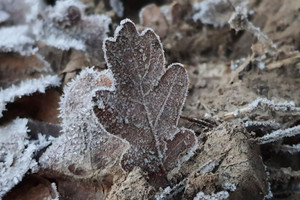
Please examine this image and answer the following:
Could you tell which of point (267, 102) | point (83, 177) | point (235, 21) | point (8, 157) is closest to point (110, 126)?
point (83, 177)

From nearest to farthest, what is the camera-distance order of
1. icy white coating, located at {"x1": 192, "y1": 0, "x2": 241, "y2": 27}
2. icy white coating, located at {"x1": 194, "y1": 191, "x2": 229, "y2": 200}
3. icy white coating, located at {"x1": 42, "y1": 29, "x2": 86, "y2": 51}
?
icy white coating, located at {"x1": 194, "y1": 191, "x2": 229, "y2": 200}
icy white coating, located at {"x1": 42, "y1": 29, "x2": 86, "y2": 51}
icy white coating, located at {"x1": 192, "y1": 0, "x2": 241, "y2": 27}

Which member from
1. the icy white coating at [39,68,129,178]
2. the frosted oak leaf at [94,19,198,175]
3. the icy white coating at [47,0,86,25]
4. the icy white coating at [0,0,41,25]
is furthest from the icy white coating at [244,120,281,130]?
the icy white coating at [0,0,41,25]

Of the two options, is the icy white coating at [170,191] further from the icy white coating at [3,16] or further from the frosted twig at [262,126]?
the icy white coating at [3,16]

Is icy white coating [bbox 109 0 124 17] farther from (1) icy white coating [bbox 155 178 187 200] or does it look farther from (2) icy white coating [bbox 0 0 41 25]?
(1) icy white coating [bbox 155 178 187 200]

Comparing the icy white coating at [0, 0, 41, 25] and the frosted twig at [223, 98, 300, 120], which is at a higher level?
the frosted twig at [223, 98, 300, 120]

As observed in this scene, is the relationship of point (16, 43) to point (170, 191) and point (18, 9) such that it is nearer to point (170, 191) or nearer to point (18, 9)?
point (18, 9)

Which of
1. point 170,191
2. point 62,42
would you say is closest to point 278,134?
point 170,191
